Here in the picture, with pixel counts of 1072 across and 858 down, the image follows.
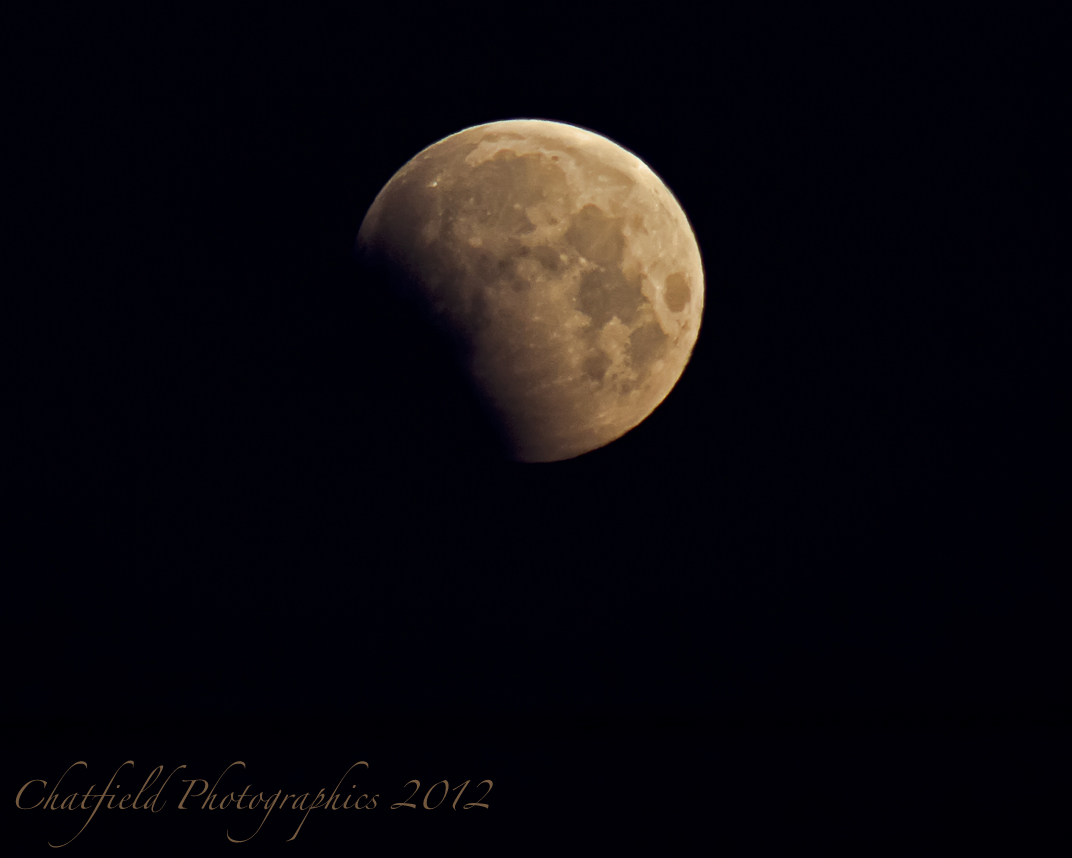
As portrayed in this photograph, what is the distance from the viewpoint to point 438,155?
3365 mm

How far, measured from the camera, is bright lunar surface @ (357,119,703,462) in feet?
9.98

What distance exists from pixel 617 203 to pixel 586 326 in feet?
2.23

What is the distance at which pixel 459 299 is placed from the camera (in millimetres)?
3078

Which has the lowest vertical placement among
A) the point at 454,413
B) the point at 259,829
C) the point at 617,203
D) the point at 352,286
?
the point at 259,829

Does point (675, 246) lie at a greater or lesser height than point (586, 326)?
greater

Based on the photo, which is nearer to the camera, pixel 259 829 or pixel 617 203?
pixel 617 203

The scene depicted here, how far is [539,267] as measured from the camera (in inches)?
119

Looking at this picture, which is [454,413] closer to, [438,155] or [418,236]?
[418,236]

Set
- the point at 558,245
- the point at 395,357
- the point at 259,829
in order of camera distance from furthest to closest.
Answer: the point at 259,829 → the point at 395,357 → the point at 558,245

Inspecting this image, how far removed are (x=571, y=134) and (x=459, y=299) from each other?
1.20 meters

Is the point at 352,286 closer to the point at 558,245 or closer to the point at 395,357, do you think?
the point at 395,357

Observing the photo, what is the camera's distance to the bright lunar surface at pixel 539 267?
304 cm

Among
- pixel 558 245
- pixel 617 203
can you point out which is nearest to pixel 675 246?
pixel 617 203

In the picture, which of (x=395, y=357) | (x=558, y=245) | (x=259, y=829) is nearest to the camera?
(x=558, y=245)
